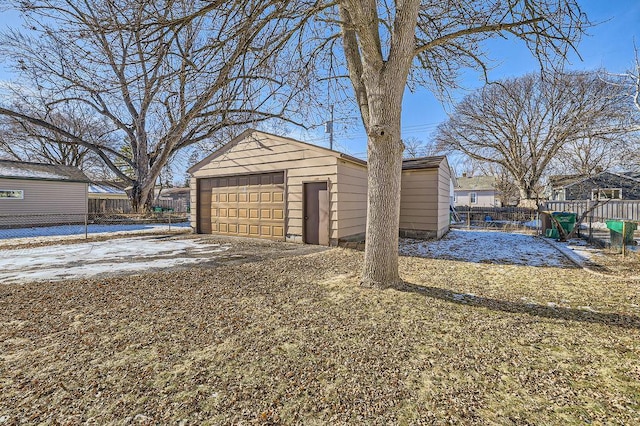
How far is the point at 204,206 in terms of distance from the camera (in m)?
11.1

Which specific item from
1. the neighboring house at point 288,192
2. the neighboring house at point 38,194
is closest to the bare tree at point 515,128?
the neighboring house at point 288,192

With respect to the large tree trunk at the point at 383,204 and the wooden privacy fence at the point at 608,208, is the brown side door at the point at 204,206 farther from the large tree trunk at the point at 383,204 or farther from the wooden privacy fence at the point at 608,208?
the wooden privacy fence at the point at 608,208

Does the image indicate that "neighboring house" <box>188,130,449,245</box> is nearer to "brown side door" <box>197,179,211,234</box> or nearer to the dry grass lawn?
"brown side door" <box>197,179,211,234</box>

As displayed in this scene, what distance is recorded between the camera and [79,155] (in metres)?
Result: 23.7

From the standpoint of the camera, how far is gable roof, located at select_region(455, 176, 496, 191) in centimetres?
3212

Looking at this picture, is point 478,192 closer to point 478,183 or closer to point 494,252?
point 478,183


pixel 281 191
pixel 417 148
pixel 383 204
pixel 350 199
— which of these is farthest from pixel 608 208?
pixel 383 204

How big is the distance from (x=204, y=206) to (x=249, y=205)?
2.50 metres

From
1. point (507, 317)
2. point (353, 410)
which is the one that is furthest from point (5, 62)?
point (507, 317)

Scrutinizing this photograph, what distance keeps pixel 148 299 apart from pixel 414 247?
6.61 metres

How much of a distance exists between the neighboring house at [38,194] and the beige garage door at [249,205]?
7875 mm

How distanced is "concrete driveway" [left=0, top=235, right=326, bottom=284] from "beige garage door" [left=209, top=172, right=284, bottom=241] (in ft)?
2.29

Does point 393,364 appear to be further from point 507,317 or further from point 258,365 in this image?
point 507,317

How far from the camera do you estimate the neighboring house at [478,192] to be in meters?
32.2
